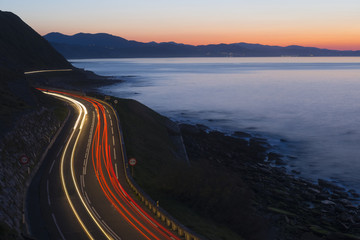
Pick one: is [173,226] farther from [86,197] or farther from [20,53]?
[20,53]

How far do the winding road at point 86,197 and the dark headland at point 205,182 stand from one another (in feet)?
4.38

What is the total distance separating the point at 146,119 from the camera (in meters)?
60.3

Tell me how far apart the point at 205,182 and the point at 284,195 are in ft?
45.2

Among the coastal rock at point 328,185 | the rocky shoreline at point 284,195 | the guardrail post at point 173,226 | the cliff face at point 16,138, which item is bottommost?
the coastal rock at point 328,185

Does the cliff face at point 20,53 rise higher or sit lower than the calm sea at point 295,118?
higher

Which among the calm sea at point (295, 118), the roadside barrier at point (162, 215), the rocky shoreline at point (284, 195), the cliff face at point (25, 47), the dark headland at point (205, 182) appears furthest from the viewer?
the cliff face at point (25, 47)

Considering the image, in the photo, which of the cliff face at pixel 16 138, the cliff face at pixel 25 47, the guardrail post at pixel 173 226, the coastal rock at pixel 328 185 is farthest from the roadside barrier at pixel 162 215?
the cliff face at pixel 25 47

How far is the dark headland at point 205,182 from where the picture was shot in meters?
25.3

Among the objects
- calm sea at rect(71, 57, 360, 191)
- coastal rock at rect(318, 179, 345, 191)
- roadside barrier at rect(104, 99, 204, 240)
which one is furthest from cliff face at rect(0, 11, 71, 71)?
coastal rock at rect(318, 179, 345, 191)

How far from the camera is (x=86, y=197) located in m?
25.3

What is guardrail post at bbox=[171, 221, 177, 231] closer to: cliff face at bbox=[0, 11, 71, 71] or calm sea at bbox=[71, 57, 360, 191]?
calm sea at bbox=[71, 57, 360, 191]

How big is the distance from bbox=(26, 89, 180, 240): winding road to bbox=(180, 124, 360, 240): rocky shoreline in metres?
12.1

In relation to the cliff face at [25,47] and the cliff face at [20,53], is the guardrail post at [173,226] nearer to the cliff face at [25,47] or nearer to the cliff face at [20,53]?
the cliff face at [20,53]

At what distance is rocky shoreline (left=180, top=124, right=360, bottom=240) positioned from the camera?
2941 centimetres
